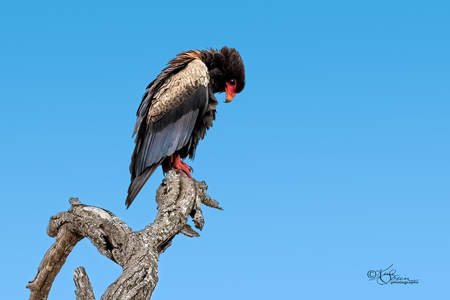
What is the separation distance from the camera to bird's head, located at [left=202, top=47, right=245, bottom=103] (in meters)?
5.37

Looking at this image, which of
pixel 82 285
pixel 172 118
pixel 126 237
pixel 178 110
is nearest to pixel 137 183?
pixel 172 118

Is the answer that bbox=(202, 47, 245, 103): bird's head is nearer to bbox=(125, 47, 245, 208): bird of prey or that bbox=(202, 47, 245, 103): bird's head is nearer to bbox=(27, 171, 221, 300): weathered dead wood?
bbox=(125, 47, 245, 208): bird of prey

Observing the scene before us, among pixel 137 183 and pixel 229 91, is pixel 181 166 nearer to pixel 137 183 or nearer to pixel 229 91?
pixel 137 183

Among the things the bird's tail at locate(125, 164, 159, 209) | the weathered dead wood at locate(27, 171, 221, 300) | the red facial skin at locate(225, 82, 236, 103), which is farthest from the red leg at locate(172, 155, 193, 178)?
the red facial skin at locate(225, 82, 236, 103)

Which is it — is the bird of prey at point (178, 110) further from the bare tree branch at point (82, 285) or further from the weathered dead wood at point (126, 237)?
the bare tree branch at point (82, 285)

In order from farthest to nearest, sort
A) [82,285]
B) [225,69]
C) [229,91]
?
[229,91] < [225,69] < [82,285]

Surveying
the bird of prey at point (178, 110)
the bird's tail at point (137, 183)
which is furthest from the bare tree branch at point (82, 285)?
the bird of prey at point (178, 110)

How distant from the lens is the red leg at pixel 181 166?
4.94 meters

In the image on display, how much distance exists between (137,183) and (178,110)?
974mm

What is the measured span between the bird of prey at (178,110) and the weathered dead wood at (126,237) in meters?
0.54

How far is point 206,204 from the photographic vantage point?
183 inches

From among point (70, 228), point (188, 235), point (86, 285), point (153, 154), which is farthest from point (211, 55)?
point (86, 285)

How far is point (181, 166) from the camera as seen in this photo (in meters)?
5.00

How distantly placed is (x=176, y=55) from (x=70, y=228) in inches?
104
